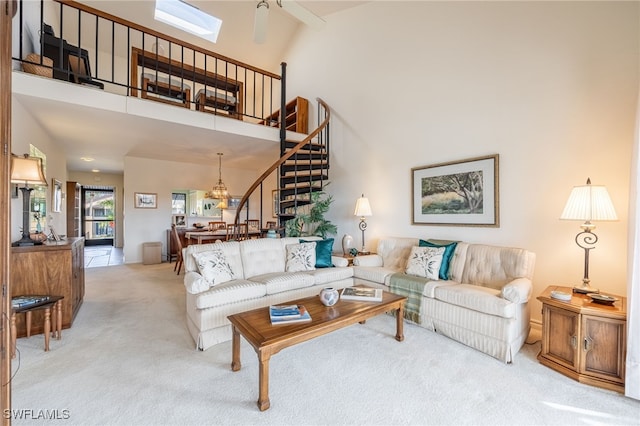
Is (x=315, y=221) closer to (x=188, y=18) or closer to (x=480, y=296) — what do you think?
(x=480, y=296)

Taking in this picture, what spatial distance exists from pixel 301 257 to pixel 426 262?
4.90 ft

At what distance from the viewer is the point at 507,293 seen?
90.6 inches

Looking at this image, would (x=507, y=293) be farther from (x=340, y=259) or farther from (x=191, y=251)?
(x=191, y=251)

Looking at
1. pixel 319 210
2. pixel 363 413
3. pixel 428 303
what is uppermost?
pixel 319 210

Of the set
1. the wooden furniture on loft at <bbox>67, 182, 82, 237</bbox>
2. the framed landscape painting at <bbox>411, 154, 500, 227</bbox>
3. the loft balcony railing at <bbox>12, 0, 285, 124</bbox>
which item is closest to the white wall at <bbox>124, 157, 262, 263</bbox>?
the loft balcony railing at <bbox>12, 0, 285, 124</bbox>

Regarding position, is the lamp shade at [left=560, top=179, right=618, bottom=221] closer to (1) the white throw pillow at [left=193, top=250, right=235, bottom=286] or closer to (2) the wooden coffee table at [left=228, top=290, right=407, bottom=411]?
(2) the wooden coffee table at [left=228, top=290, right=407, bottom=411]

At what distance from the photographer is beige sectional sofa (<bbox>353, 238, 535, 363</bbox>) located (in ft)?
7.52

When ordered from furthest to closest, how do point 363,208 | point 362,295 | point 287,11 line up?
point 363,208
point 287,11
point 362,295

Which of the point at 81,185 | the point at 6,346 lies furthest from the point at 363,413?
the point at 81,185

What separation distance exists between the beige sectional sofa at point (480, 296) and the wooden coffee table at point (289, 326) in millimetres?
470

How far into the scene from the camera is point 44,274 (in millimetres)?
2730

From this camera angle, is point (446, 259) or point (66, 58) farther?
point (66, 58)

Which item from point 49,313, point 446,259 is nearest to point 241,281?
point 49,313

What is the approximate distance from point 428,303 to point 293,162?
3.23 metres
